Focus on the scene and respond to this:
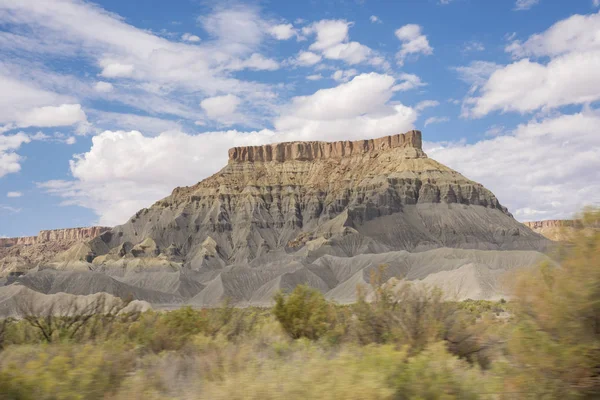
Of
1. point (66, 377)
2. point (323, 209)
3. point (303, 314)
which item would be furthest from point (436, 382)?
point (323, 209)

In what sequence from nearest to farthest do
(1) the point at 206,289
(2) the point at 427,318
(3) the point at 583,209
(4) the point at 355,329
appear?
(3) the point at 583,209
(2) the point at 427,318
(4) the point at 355,329
(1) the point at 206,289

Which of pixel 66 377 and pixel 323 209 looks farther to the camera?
pixel 323 209

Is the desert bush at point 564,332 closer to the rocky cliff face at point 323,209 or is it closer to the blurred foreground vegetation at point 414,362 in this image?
the blurred foreground vegetation at point 414,362

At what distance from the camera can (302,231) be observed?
5861 inches

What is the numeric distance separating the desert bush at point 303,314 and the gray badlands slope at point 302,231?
6831cm

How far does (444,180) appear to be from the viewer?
152000mm

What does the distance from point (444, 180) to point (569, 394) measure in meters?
148

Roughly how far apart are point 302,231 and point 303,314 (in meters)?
129

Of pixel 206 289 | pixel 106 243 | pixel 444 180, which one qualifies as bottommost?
pixel 206 289

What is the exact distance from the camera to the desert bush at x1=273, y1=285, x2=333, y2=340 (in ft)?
63.3

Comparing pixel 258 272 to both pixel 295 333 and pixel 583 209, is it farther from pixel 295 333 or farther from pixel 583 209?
pixel 583 209

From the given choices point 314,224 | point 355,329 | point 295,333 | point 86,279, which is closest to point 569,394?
point 355,329

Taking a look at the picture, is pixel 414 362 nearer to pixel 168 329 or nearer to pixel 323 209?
pixel 168 329

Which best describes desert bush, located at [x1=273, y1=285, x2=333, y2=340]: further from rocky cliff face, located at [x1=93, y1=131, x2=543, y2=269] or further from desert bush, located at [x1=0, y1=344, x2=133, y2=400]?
A: rocky cliff face, located at [x1=93, y1=131, x2=543, y2=269]
